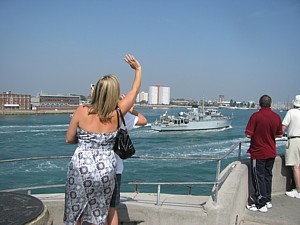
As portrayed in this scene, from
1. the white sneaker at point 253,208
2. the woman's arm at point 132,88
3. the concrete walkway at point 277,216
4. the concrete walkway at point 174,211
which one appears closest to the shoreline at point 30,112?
the concrete walkway at point 174,211

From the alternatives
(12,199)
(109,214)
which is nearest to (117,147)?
(109,214)

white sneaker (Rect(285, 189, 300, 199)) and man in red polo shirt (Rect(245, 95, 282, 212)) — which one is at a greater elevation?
man in red polo shirt (Rect(245, 95, 282, 212))

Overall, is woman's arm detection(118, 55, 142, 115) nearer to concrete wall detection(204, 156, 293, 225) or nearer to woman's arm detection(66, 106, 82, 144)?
woman's arm detection(66, 106, 82, 144)

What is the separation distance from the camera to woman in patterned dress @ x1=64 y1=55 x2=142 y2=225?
2.30m

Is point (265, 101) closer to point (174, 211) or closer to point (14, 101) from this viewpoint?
point (174, 211)

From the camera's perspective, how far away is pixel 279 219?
391 cm

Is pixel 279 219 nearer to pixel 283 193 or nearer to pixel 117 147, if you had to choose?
pixel 283 193

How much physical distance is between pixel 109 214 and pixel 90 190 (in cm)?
44

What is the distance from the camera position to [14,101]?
402ft

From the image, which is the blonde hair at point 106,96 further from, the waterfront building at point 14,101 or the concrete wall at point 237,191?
the waterfront building at point 14,101

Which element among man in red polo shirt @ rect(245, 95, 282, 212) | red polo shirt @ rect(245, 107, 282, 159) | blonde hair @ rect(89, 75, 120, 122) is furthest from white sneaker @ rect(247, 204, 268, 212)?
blonde hair @ rect(89, 75, 120, 122)

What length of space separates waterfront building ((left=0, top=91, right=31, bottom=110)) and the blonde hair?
12983cm

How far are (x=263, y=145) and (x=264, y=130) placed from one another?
22 centimetres

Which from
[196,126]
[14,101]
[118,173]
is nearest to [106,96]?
[118,173]
